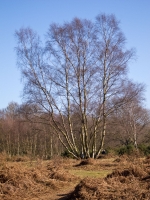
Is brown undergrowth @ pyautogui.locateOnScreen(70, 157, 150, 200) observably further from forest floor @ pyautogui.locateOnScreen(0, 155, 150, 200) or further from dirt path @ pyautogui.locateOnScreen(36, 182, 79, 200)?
dirt path @ pyautogui.locateOnScreen(36, 182, 79, 200)

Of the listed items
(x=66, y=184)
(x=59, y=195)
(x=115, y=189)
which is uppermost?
(x=115, y=189)

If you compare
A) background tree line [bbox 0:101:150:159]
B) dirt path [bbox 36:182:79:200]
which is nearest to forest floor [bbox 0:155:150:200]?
dirt path [bbox 36:182:79:200]

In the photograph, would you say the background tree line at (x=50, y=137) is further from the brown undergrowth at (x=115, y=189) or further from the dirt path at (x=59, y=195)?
the brown undergrowth at (x=115, y=189)

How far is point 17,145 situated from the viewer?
142ft

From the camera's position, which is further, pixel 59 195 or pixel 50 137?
pixel 50 137

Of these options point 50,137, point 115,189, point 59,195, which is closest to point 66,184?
point 59,195

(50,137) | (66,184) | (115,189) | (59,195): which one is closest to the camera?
(115,189)

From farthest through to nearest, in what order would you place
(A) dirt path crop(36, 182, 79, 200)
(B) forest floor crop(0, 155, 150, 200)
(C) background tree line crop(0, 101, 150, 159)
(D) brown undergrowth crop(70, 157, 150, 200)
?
(C) background tree line crop(0, 101, 150, 159) < (A) dirt path crop(36, 182, 79, 200) < (B) forest floor crop(0, 155, 150, 200) < (D) brown undergrowth crop(70, 157, 150, 200)

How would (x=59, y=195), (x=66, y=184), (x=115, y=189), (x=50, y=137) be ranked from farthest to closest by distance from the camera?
(x=50, y=137)
(x=66, y=184)
(x=59, y=195)
(x=115, y=189)

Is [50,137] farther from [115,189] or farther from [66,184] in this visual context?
[115,189]

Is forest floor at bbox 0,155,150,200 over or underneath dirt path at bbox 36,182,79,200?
over

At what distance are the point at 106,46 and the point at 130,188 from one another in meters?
18.0

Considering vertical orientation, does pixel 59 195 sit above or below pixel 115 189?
below

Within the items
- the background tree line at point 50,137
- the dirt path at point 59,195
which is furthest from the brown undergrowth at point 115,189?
the background tree line at point 50,137
